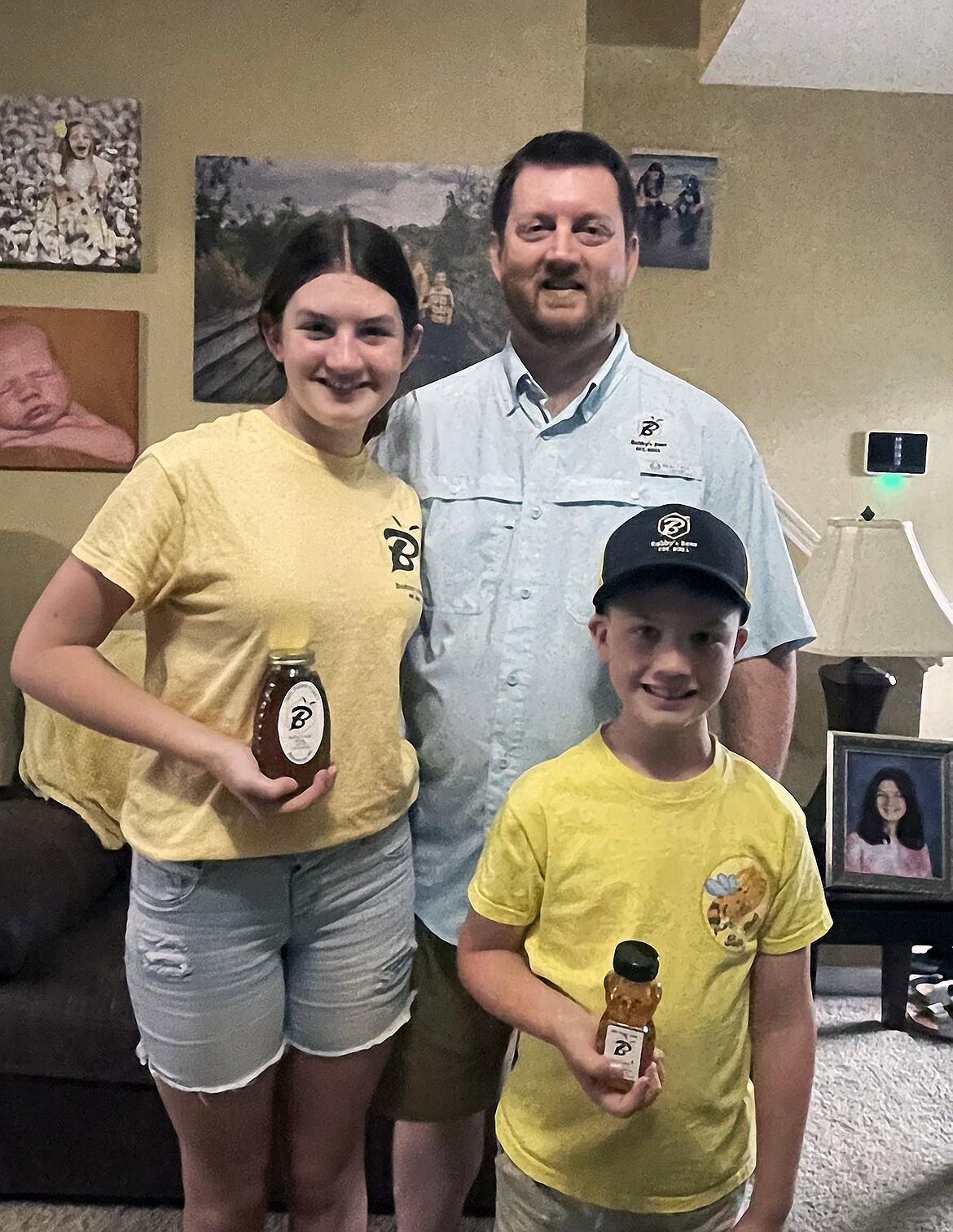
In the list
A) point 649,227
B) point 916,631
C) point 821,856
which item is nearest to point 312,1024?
point 821,856

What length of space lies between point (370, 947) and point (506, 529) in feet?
1.52

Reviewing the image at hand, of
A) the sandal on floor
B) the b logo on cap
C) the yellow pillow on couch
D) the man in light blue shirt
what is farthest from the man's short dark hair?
the sandal on floor

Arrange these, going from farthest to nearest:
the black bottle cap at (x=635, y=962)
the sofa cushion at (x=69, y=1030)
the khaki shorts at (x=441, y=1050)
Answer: the sofa cushion at (x=69, y=1030)
the khaki shorts at (x=441, y=1050)
the black bottle cap at (x=635, y=962)

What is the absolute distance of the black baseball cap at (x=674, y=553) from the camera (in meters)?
0.79

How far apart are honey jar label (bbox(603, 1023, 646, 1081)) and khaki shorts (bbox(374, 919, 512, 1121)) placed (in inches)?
13.3

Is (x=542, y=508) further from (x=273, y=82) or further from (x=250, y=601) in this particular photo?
(x=273, y=82)

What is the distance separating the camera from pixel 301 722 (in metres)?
0.87

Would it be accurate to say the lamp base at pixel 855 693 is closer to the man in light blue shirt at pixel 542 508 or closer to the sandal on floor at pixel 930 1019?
the sandal on floor at pixel 930 1019

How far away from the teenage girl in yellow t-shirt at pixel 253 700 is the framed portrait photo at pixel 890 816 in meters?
0.95

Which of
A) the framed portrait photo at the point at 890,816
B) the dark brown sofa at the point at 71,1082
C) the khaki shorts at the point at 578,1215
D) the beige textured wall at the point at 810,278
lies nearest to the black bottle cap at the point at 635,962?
the khaki shorts at the point at 578,1215

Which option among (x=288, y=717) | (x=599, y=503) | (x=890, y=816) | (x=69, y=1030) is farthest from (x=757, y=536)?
(x=69, y=1030)

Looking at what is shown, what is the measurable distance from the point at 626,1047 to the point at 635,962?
0.24 ft

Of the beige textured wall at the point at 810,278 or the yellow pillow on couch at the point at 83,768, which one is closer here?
the yellow pillow on couch at the point at 83,768

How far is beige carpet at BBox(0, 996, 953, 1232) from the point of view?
5.06 feet
